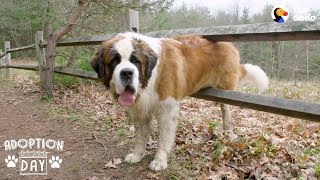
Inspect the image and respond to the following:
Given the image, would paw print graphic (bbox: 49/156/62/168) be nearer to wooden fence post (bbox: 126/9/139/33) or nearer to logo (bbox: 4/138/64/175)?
logo (bbox: 4/138/64/175)

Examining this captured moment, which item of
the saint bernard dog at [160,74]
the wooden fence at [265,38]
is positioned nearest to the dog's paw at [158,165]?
the saint bernard dog at [160,74]

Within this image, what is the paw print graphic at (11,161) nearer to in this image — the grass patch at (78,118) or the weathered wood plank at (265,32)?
the grass patch at (78,118)

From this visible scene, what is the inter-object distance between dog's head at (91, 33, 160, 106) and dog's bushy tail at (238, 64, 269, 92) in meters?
1.56

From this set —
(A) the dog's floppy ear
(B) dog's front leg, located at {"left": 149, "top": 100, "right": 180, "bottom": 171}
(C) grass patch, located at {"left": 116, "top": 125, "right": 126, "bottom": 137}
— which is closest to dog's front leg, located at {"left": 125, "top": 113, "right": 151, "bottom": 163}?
(B) dog's front leg, located at {"left": 149, "top": 100, "right": 180, "bottom": 171}

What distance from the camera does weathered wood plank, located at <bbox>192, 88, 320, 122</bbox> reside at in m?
2.63

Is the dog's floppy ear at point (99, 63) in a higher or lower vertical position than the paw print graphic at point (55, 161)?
higher

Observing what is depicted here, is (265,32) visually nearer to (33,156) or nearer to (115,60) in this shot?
(115,60)

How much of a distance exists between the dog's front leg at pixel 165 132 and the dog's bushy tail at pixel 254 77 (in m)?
1.34

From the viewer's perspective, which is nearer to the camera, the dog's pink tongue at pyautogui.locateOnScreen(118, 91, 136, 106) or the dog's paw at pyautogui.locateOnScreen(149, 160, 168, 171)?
the dog's pink tongue at pyautogui.locateOnScreen(118, 91, 136, 106)

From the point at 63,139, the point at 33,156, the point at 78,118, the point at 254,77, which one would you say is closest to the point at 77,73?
the point at 78,118

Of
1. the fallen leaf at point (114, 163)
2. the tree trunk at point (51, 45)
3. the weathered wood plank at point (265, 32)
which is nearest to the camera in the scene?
the weathered wood plank at point (265, 32)

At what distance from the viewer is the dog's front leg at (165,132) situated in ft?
11.0

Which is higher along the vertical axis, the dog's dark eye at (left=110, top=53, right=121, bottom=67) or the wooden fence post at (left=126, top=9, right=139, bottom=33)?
the wooden fence post at (left=126, top=9, right=139, bottom=33)

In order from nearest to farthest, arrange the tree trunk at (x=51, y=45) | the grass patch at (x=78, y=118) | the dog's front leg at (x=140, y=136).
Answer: the dog's front leg at (x=140, y=136) < the grass patch at (x=78, y=118) < the tree trunk at (x=51, y=45)
